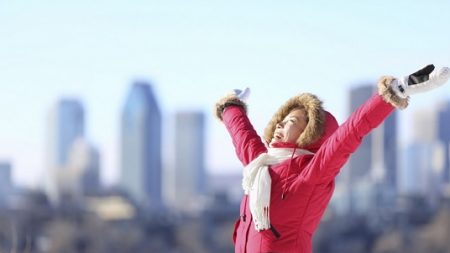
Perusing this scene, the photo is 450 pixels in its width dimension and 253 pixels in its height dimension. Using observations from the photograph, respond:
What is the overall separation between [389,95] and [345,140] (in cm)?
26

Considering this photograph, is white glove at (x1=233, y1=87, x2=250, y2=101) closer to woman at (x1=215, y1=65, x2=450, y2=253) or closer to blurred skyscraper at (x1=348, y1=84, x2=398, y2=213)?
woman at (x1=215, y1=65, x2=450, y2=253)

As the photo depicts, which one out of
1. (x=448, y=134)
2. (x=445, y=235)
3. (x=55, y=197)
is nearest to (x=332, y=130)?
(x=445, y=235)

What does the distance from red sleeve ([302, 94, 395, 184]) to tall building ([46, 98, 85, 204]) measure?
506 ft

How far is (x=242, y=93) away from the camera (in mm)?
6137

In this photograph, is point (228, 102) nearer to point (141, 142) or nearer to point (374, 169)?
point (374, 169)

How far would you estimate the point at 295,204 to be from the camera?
218 inches

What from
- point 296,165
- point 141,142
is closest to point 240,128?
point 296,165

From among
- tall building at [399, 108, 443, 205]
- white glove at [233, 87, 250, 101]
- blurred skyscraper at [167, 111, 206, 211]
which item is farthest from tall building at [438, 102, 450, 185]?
white glove at [233, 87, 250, 101]

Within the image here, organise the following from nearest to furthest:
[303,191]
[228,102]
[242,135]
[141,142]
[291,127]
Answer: [303,191] < [291,127] < [242,135] < [228,102] < [141,142]

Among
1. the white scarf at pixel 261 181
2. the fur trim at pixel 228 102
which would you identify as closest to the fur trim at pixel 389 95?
the white scarf at pixel 261 181

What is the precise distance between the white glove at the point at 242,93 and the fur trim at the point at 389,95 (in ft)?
3.27

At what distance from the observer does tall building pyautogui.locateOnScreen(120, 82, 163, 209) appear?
164 m

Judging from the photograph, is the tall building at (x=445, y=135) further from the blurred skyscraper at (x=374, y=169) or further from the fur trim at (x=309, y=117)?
the fur trim at (x=309, y=117)

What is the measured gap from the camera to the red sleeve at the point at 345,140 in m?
5.23
